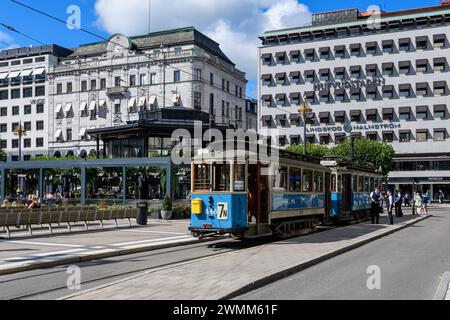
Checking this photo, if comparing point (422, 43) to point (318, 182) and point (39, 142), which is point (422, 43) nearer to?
point (318, 182)

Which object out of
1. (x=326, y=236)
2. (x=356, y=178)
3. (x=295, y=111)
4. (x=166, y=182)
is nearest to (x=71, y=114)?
(x=295, y=111)

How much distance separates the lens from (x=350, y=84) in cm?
7406

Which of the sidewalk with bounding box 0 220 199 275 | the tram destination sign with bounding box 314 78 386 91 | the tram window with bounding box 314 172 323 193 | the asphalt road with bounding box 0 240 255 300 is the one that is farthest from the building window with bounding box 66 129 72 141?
the asphalt road with bounding box 0 240 255 300

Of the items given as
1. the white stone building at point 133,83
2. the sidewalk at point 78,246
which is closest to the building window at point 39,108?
the white stone building at point 133,83

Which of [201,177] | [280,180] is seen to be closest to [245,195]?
[201,177]

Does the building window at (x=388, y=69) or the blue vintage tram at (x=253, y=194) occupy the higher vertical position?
the building window at (x=388, y=69)

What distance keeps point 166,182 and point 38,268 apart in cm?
1996

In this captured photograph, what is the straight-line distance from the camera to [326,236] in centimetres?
1894

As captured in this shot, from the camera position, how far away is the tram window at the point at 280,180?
1772 centimetres

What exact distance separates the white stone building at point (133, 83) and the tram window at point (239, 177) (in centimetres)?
6281

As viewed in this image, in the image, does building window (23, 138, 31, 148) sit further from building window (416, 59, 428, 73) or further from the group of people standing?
the group of people standing

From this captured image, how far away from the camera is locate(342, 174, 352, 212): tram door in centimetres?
2712

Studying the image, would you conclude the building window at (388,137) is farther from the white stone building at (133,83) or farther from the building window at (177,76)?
the building window at (177,76)

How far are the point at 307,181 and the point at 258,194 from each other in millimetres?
4427
